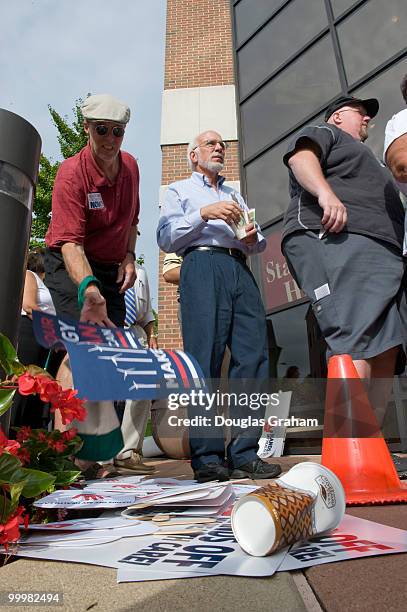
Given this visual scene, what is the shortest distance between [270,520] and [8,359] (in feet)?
2.00

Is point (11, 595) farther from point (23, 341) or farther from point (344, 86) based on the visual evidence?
point (344, 86)

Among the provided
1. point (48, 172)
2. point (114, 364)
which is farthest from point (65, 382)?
point (48, 172)

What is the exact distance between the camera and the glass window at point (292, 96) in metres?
5.45

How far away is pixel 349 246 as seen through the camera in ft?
6.68

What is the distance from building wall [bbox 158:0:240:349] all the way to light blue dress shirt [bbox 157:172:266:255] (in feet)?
11.1

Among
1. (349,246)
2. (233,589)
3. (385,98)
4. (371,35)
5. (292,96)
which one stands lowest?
(233,589)

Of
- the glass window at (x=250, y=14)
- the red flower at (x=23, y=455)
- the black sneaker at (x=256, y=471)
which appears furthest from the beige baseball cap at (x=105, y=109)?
the glass window at (x=250, y=14)

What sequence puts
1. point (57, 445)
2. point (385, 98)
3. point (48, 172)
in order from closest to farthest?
1. point (57, 445)
2. point (385, 98)
3. point (48, 172)

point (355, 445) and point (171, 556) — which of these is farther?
point (355, 445)

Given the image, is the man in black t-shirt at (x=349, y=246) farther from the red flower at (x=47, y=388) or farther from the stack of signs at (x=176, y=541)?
the red flower at (x=47, y=388)

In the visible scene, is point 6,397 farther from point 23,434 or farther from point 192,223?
point 192,223

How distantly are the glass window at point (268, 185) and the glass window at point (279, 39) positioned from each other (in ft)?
4.14

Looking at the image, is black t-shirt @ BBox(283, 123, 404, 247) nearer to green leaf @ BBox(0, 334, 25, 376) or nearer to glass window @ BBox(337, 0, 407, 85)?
green leaf @ BBox(0, 334, 25, 376)

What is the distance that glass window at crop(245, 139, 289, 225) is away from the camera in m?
5.53
